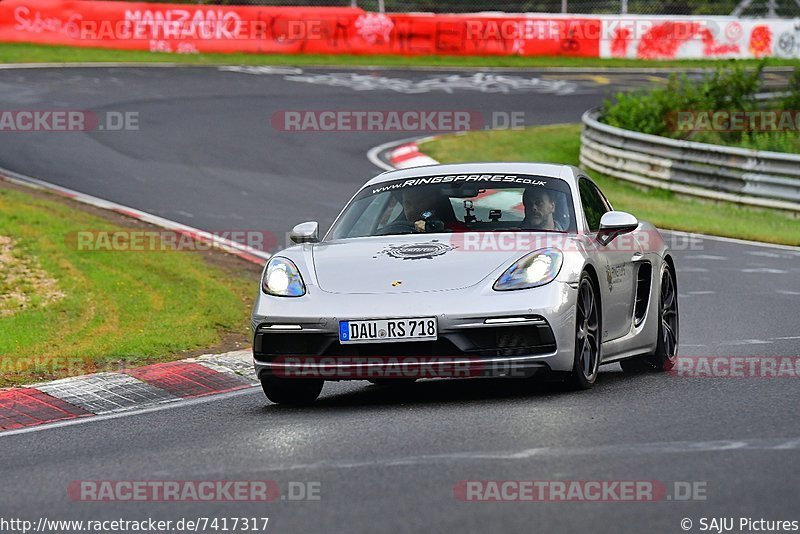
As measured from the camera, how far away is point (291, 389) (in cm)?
824

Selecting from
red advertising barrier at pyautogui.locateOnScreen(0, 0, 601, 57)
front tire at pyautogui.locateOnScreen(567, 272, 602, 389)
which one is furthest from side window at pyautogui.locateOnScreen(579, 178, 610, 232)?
red advertising barrier at pyautogui.locateOnScreen(0, 0, 601, 57)

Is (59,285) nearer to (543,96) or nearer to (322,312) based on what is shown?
(322,312)

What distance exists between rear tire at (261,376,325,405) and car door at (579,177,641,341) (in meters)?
1.70

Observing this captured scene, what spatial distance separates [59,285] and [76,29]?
25.4 m

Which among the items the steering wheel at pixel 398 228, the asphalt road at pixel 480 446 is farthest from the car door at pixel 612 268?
the steering wheel at pixel 398 228

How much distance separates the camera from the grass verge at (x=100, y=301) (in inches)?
399

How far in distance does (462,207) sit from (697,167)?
13760 mm

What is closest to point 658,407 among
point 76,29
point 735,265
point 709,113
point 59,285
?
point 59,285

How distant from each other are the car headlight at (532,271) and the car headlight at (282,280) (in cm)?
109

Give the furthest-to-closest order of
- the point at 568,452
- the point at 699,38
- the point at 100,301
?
the point at 699,38
the point at 100,301
the point at 568,452

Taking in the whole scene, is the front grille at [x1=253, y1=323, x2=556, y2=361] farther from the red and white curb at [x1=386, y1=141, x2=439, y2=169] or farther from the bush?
the bush

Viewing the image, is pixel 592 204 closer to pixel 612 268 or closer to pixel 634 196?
pixel 612 268

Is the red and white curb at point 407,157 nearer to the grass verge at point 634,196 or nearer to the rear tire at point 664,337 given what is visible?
the grass verge at point 634,196

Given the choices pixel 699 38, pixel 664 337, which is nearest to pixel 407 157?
pixel 664 337
